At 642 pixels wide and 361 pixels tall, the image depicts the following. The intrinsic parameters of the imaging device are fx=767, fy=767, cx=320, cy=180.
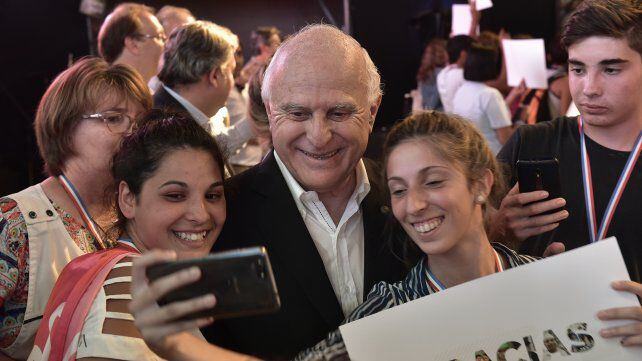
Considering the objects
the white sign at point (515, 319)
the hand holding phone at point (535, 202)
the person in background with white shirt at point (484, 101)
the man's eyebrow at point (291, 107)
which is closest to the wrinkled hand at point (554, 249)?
the hand holding phone at point (535, 202)

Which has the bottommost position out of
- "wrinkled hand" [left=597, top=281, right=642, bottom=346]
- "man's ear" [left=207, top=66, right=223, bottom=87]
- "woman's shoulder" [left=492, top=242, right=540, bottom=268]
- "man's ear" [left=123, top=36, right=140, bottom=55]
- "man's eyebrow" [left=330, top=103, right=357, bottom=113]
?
"wrinkled hand" [left=597, top=281, right=642, bottom=346]

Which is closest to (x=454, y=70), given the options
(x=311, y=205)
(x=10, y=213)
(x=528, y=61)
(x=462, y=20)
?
(x=528, y=61)

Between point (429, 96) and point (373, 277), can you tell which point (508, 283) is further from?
point (429, 96)

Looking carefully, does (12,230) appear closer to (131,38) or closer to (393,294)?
(393,294)

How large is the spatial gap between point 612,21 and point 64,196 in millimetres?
1857

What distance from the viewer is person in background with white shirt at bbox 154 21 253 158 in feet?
13.3

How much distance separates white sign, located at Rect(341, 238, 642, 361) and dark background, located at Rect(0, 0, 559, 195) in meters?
4.41

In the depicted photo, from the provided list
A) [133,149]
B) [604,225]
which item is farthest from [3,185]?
[604,225]

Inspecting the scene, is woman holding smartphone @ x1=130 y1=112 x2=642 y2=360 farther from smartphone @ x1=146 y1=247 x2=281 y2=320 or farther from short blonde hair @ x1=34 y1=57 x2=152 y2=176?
short blonde hair @ x1=34 y1=57 x2=152 y2=176

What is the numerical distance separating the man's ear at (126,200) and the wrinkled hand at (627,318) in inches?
47.3

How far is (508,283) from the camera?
5.91 ft

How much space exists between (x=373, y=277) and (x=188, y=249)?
565mm

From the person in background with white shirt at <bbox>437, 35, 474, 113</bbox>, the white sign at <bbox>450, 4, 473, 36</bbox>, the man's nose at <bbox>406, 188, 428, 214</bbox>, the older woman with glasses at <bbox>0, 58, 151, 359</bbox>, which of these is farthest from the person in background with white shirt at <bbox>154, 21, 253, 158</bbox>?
the white sign at <bbox>450, 4, 473, 36</bbox>

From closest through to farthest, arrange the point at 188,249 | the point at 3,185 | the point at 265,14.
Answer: the point at 188,249, the point at 3,185, the point at 265,14
